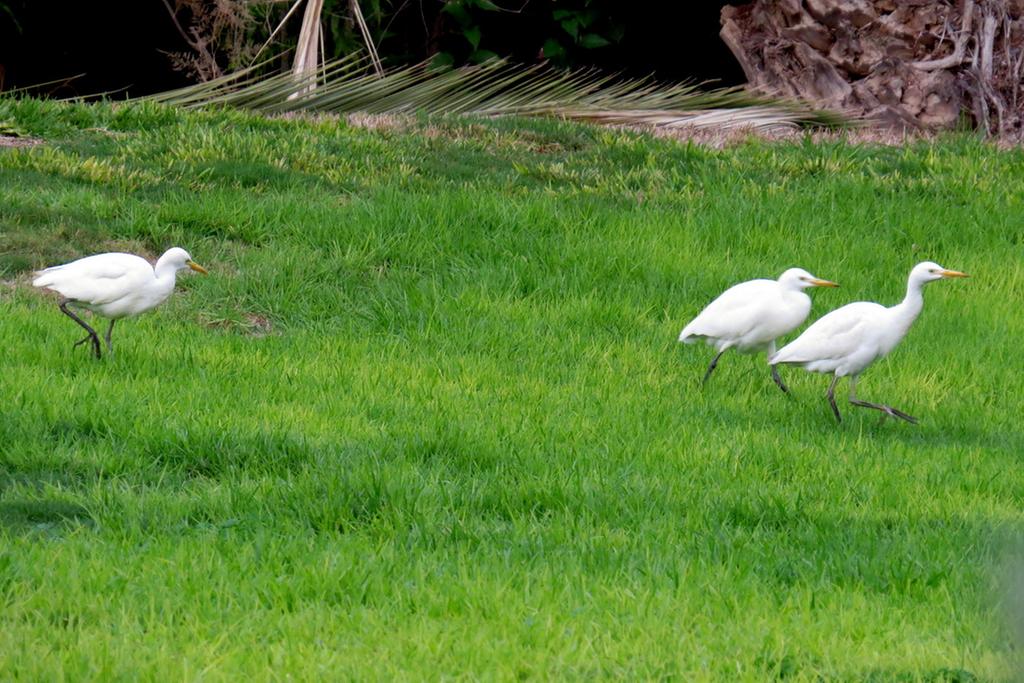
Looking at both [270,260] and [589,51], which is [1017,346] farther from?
[589,51]

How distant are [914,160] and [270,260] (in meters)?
6.41

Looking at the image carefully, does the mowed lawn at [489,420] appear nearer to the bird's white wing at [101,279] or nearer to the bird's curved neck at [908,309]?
the bird's white wing at [101,279]

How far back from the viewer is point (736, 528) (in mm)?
5508

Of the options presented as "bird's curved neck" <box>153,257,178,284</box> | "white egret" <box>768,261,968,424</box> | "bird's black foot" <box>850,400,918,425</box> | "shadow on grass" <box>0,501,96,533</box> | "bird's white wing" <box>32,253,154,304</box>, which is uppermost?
"bird's white wing" <box>32,253,154,304</box>

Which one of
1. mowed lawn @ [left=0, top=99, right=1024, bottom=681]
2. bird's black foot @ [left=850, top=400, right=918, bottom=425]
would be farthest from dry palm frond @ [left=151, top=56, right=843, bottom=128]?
bird's black foot @ [left=850, top=400, right=918, bottom=425]

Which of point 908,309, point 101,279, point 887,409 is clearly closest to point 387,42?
point 101,279

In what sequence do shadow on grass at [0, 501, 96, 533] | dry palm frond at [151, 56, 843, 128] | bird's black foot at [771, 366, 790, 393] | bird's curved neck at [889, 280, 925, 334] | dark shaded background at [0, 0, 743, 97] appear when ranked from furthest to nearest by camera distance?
dark shaded background at [0, 0, 743, 97], dry palm frond at [151, 56, 843, 128], bird's black foot at [771, 366, 790, 393], bird's curved neck at [889, 280, 925, 334], shadow on grass at [0, 501, 96, 533]

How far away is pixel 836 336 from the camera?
23.6 feet

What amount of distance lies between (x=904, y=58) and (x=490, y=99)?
15.2 ft

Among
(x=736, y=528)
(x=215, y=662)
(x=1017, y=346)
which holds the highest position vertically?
(x=215, y=662)

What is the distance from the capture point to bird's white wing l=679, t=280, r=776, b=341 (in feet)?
24.8

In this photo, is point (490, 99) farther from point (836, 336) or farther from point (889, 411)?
point (889, 411)

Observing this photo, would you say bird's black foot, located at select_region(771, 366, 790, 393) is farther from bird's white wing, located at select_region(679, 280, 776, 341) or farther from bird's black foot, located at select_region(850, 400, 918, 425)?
bird's black foot, located at select_region(850, 400, 918, 425)

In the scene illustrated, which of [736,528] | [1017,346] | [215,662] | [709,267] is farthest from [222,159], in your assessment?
[215,662]
